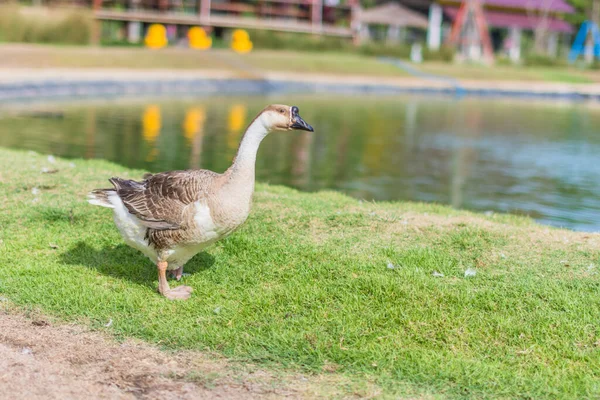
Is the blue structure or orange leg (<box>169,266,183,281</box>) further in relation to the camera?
the blue structure

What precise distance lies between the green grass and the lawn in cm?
2558

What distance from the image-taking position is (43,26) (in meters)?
39.2

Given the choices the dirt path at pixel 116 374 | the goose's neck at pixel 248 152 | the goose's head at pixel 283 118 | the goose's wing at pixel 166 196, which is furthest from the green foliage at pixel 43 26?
the dirt path at pixel 116 374

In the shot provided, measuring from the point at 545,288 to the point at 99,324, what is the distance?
3.75m

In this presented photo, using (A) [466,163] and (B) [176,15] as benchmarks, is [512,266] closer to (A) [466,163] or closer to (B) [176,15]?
(A) [466,163]

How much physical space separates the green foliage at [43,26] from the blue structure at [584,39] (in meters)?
40.2

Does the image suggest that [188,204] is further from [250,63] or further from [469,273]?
[250,63]

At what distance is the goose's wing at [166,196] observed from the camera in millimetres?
6031

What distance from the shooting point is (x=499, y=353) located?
213 inches

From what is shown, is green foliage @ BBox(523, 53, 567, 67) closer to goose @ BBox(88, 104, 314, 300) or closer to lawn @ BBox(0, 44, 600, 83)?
lawn @ BBox(0, 44, 600, 83)

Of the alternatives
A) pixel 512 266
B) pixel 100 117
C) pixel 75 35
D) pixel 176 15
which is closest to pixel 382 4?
pixel 176 15

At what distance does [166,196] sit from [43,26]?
36.6 m

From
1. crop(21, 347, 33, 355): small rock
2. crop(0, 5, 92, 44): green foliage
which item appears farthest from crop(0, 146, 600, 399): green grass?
crop(0, 5, 92, 44): green foliage

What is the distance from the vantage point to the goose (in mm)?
5973
